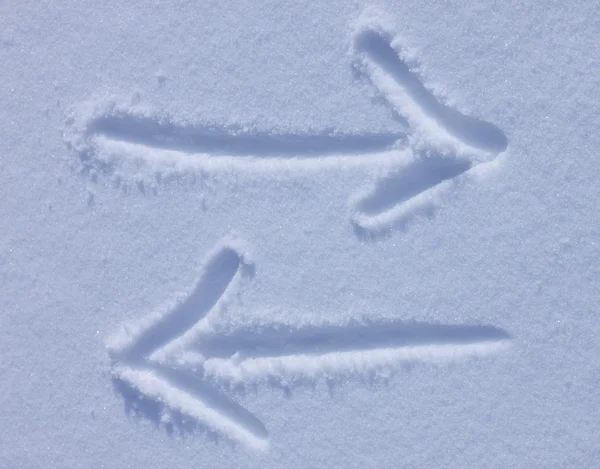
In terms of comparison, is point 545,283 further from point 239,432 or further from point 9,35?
point 9,35

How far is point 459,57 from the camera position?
27.0 inches

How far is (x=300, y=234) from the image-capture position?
2.32ft

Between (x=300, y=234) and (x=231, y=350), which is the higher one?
Answer: (x=300, y=234)

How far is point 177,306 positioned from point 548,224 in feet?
1.26

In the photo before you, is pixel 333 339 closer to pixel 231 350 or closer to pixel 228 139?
pixel 231 350

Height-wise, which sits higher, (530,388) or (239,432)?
(530,388)

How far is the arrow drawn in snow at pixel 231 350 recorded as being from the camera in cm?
70

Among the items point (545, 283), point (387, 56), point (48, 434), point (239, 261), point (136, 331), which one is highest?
point (387, 56)

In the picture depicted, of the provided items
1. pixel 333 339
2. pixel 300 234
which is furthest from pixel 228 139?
pixel 333 339

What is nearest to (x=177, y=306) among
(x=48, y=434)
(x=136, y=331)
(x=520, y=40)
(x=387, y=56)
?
(x=136, y=331)

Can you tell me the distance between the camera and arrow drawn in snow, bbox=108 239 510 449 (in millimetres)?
705

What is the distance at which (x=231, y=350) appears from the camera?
73 cm

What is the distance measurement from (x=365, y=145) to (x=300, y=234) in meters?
0.11

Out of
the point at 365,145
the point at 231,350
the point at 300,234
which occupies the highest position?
the point at 365,145
